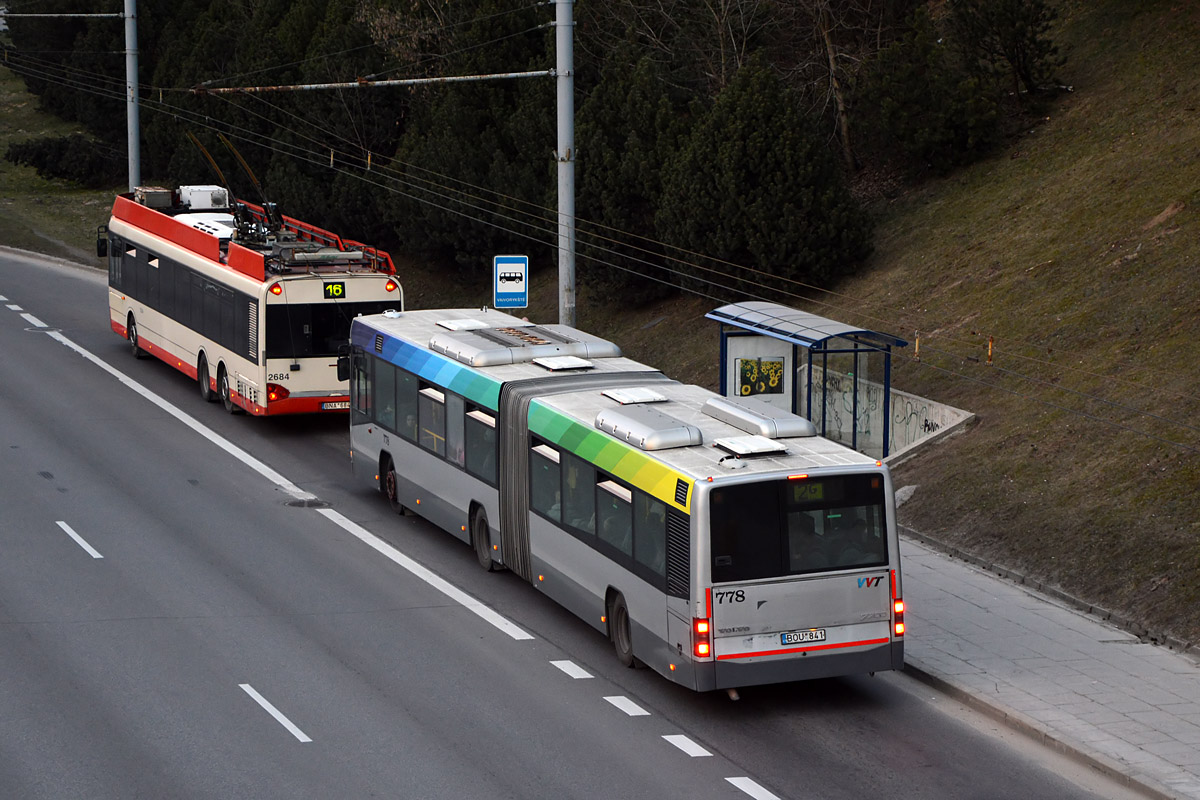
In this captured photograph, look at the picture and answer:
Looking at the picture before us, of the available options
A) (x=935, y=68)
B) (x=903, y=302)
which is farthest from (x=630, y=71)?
(x=903, y=302)

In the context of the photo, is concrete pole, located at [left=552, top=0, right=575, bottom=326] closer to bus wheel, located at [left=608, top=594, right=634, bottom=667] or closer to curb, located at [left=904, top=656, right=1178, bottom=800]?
bus wheel, located at [left=608, top=594, right=634, bottom=667]

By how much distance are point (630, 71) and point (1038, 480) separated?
17.4 meters

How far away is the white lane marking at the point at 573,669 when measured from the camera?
15.2 metres

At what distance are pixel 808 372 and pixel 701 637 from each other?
32.7ft

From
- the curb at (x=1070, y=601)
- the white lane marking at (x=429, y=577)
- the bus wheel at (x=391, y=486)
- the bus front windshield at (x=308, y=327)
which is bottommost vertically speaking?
the white lane marking at (x=429, y=577)

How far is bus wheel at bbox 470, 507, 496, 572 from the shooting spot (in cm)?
1877

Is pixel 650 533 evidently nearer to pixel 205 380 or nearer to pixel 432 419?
pixel 432 419

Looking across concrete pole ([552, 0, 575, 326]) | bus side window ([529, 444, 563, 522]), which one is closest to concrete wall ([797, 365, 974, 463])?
concrete pole ([552, 0, 575, 326])

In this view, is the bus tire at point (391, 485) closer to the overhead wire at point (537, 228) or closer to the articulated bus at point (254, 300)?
the articulated bus at point (254, 300)

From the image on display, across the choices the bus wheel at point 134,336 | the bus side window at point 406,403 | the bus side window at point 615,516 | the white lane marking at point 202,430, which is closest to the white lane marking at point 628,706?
the bus side window at point 615,516

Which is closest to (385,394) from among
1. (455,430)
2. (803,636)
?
(455,430)

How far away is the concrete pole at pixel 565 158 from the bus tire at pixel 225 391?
21.0 ft

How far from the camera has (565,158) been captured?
81.8 feet

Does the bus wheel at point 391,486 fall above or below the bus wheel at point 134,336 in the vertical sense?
below
